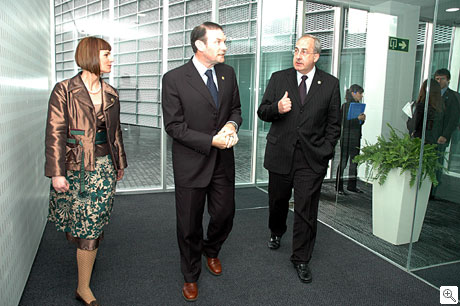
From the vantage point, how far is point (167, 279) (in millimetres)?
2680

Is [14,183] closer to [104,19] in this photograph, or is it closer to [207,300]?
A: [207,300]

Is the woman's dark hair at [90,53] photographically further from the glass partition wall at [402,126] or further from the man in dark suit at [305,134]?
the glass partition wall at [402,126]

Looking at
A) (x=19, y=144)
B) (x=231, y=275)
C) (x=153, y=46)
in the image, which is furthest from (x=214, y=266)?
(x=153, y=46)

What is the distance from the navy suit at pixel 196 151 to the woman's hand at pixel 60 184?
670 millimetres

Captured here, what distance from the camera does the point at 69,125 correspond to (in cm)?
214

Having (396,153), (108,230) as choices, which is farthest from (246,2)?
(108,230)

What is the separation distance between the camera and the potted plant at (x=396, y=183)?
2977 millimetres

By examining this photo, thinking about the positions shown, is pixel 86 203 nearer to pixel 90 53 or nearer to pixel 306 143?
pixel 90 53

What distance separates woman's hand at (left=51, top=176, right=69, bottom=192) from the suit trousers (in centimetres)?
69

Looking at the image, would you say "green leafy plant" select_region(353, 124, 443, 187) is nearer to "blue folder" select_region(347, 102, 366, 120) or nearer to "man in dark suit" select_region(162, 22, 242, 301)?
"blue folder" select_region(347, 102, 366, 120)

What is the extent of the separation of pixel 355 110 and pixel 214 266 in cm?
219

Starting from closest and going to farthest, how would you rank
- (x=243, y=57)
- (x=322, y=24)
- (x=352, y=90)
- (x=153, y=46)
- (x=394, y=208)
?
1. (x=394, y=208)
2. (x=352, y=90)
3. (x=153, y=46)
4. (x=322, y=24)
5. (x=243, y=57)

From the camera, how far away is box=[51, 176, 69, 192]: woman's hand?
207 centimetres

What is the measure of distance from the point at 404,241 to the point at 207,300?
2042 mm
